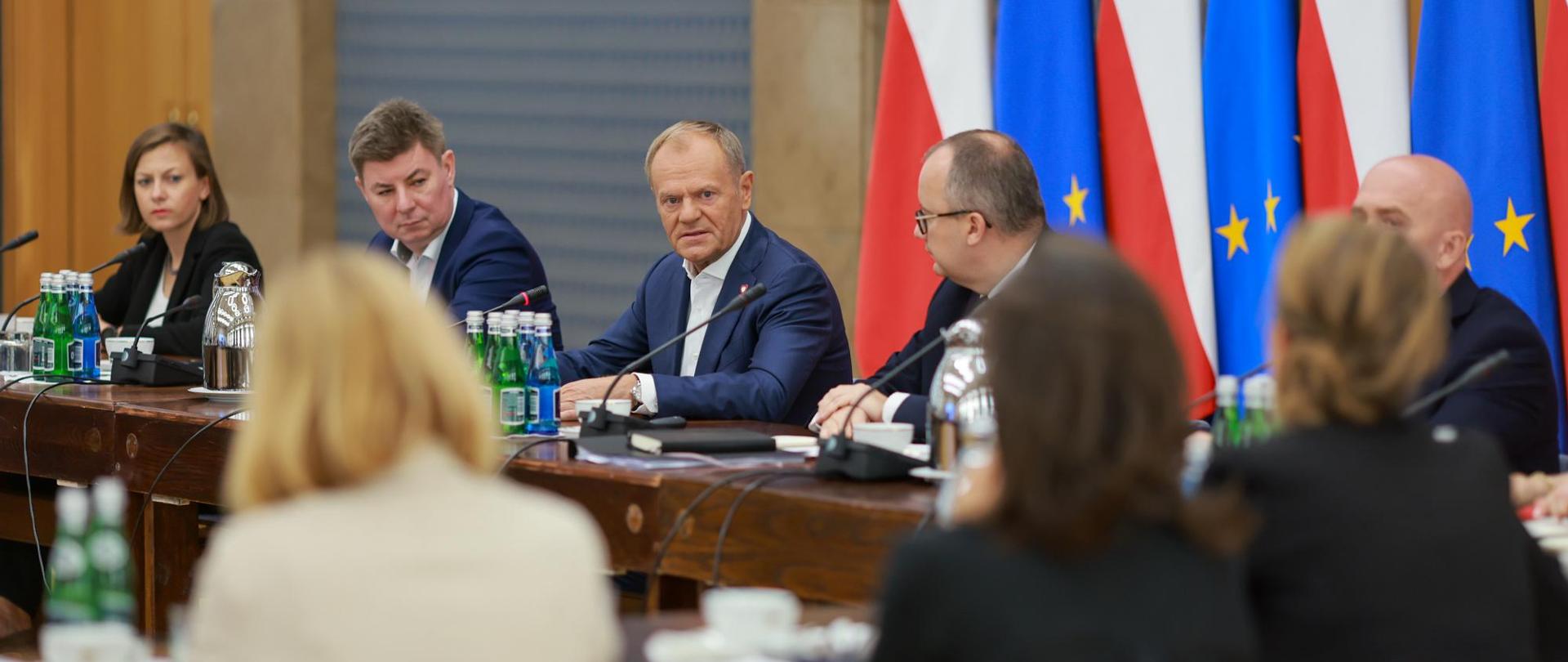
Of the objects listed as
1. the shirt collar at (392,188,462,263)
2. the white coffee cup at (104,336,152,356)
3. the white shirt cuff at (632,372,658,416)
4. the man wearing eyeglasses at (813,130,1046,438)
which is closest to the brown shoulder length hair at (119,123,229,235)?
the white coffee cup at (104,336,152,356)

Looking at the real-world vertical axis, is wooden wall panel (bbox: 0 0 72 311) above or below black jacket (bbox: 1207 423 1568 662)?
above

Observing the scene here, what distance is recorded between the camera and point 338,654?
1.33 metres

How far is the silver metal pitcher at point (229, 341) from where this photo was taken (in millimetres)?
3434

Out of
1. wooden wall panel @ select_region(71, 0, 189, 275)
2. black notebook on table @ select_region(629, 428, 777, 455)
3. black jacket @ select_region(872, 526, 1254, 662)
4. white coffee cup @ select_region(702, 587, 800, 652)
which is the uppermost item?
wooden wall panel @ select_region(71, 0, 189, 275)

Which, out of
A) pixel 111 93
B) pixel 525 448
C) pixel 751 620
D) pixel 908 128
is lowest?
pixel 751 620

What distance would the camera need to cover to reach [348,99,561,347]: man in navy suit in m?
3.96

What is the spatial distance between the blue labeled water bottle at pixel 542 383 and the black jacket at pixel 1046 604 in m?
1.71

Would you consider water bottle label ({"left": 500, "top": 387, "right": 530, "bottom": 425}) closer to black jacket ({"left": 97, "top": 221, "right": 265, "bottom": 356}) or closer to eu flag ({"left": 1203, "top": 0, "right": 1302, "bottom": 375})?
black jacket ({"left": 97, "top": 221, "right": 265, "bottom": 356})

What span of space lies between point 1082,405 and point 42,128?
21.1 feet

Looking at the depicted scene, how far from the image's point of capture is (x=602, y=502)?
8.21 feet

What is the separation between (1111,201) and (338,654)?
310 centimetres

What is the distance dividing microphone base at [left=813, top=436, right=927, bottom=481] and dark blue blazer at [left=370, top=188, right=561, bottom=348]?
65.5 inches

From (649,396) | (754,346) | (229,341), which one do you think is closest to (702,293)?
(754,346)

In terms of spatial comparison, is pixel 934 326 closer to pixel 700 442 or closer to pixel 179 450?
pixel 700 442
